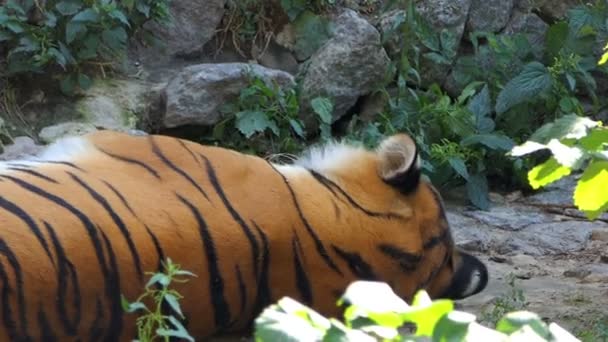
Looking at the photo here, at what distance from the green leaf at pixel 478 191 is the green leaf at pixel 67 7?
6.66ft

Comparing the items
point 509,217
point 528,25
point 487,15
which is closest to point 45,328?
point 509,217

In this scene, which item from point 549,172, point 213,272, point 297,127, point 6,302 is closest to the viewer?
point 549,172

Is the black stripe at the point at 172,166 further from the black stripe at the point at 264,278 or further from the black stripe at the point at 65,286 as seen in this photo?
the black stripe at the point at 65,286

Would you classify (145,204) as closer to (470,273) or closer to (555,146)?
(470,273)

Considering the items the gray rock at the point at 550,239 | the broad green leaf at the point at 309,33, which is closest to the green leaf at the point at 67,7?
the broad green leaf at the point at 309,33

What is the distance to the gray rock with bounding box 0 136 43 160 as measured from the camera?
18.1ft

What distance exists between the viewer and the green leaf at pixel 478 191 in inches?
236

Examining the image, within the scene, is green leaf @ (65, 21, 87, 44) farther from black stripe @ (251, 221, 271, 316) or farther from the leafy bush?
black stripe @ (251, 221, 271, 316)

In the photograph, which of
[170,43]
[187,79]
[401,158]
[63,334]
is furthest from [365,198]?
[170,43]

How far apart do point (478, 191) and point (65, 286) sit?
10.7ft

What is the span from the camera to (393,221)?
371cm

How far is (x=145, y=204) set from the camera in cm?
338

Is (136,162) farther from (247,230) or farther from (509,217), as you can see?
(509,217)

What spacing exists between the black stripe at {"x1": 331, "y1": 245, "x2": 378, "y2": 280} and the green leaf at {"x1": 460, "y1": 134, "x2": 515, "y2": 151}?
269 centimetres
